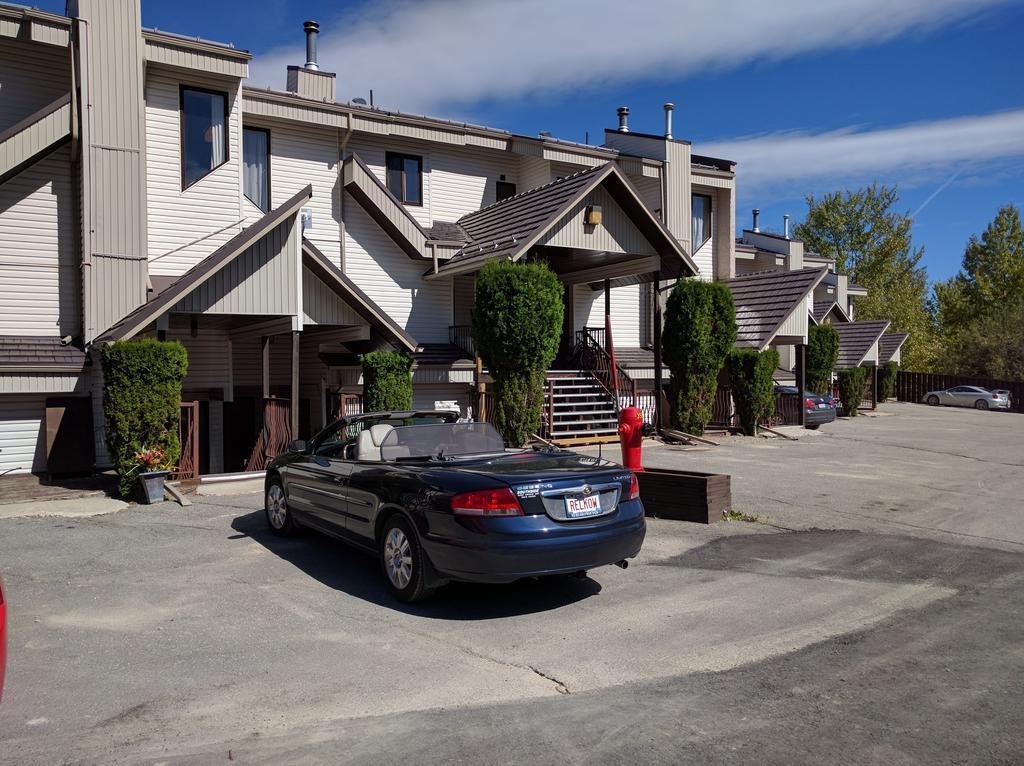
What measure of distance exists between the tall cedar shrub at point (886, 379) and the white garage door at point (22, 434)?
3747 cm

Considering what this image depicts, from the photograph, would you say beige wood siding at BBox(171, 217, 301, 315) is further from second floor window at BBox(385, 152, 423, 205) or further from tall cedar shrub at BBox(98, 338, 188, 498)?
second floor window at BBox(385, 152, 423, 205)

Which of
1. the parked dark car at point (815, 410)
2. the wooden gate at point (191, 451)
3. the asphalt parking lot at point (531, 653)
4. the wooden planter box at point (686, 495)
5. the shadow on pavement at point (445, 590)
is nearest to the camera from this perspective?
the asphalt parking lot at point (531, 653)

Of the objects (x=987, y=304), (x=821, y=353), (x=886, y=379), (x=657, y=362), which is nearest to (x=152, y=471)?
(x=657, y=362)

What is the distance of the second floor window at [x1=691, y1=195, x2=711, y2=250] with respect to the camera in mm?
26031

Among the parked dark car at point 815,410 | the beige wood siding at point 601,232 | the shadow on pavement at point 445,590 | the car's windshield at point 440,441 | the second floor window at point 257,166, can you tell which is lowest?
the shadow on pavement at point 445,590

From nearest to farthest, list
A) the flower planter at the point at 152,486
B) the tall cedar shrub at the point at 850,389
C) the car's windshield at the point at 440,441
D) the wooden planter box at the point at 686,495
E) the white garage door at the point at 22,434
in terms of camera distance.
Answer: the car's windshield at the point at 440,441, the wooden planter box at the point at 686,495, the flower planter at the point at 152,486, the white garage door at the point at 22,434, the tall cedar shrub at the point at 850,389

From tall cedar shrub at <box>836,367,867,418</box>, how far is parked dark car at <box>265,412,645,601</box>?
91.1 feet

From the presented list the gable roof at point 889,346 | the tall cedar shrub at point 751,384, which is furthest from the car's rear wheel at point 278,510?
the gable roof at point 889,346

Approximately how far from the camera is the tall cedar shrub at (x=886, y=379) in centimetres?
4075

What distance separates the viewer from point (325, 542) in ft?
28.3

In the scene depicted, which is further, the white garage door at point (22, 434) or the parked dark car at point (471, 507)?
the white garage door at point (22, 434)

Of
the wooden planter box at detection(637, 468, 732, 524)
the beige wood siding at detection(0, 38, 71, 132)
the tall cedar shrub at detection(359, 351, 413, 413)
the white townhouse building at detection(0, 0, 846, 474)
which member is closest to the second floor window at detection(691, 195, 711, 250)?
the white townhouse building at detection(0, 0, 846, 474)

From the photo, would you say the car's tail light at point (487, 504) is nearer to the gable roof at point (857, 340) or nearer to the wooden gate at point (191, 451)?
the wooden gate at point (191, 451)

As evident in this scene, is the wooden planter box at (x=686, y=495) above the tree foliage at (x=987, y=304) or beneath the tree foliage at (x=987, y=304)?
beneath
